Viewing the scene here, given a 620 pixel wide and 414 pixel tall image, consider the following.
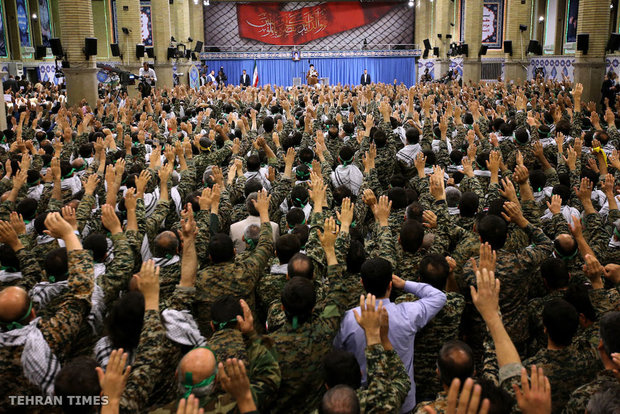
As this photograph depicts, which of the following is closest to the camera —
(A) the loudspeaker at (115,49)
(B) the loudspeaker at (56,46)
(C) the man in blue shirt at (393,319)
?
(C) the man in blue shirt at (393,319)

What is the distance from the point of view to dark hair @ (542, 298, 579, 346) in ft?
8.27

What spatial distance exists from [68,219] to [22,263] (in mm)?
382

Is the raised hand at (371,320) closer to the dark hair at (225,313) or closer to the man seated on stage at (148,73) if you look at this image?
the dark hair at (225,313)

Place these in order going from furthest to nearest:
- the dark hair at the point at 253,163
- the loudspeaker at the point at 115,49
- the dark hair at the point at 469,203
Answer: the loudspeaker at the point at 115,49 → the dark hair at the point at 253,163 → the dark hair at the point at 469,203

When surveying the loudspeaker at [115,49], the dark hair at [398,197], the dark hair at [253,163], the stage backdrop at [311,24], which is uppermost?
the stage backdrop at [311,24]

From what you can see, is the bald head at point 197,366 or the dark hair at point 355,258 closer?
the bald head at point 197,366

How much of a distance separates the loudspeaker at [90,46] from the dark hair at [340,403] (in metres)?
12.7

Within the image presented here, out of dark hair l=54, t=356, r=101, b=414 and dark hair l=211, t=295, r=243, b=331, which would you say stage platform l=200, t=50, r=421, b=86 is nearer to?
dark hair l=211, t=295, r=243, b=331

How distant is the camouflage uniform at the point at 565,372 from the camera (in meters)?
2.50

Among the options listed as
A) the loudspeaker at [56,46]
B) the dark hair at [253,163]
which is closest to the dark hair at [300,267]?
the dark hair at [253,163]

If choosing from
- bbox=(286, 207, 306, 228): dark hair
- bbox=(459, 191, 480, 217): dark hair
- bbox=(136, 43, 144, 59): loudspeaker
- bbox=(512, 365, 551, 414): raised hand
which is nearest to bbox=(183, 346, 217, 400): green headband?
bbox=(512, 365, 551, 414): raised hand

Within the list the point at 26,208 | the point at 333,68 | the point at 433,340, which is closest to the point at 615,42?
the point at 433,340

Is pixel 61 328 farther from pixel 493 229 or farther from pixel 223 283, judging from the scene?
pixel 493 229

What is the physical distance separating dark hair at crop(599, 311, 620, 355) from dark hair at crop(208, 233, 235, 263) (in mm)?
2042
